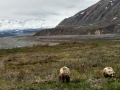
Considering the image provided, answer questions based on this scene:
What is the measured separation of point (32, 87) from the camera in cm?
1809

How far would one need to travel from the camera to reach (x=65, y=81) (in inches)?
788

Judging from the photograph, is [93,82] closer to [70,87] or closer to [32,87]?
[70,87]

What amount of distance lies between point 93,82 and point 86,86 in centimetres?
153

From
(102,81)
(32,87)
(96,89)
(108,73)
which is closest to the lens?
(96,89)

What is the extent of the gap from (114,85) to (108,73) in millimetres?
Answer: 4379

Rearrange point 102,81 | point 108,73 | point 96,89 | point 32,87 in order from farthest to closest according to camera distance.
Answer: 1. point 108,73
2. point 102,81
3. point 32,87
4. point 96,89

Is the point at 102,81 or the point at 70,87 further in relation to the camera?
the point at 102,81

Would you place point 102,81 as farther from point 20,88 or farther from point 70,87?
point 20,88

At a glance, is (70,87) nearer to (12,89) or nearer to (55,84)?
(55,84)

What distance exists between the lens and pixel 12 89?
1852 cm

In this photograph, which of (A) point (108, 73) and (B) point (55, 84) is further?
(A) point (108, 73)

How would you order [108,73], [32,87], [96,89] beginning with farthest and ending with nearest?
[108,73] < [32,87] < [96,89]

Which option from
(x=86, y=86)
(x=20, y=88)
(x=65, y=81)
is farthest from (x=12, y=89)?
(x=86, y=86)

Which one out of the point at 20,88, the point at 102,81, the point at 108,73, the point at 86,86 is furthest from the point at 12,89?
the point at 108,73
